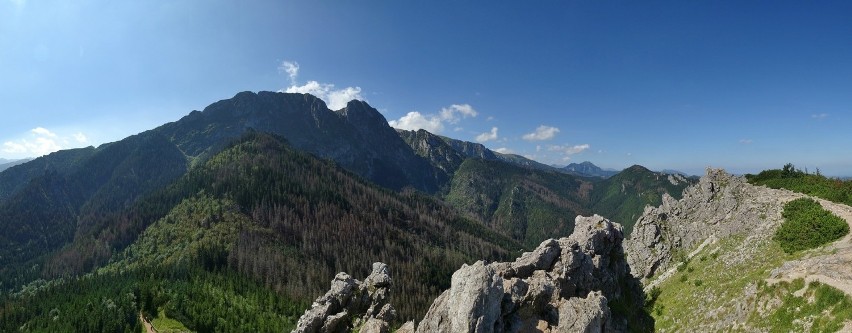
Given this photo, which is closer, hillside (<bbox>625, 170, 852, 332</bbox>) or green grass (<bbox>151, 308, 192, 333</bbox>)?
hillside (<bbox>625, 170, 852, 332</bbox>)

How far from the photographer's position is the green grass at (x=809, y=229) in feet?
149

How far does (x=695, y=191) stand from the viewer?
265ft

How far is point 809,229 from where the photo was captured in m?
47.2

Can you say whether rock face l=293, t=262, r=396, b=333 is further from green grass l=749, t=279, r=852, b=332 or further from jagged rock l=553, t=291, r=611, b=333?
green grass l=749, t=279, r=852, b=332

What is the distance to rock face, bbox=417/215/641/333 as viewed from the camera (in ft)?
98.7

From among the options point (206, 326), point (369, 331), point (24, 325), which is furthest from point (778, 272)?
point (24, 325)

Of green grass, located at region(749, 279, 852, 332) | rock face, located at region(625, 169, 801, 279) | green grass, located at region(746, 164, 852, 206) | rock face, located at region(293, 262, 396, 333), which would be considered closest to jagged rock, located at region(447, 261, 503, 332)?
rock face, located at region(293, 262, 396, 333)

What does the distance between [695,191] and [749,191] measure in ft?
41.2

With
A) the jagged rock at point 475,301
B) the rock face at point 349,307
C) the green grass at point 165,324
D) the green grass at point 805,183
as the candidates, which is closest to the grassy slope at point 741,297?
the green grass at point 805,183

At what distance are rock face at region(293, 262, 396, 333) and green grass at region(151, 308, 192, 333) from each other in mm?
112240

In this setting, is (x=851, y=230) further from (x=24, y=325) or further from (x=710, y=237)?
(x=24, y=325)

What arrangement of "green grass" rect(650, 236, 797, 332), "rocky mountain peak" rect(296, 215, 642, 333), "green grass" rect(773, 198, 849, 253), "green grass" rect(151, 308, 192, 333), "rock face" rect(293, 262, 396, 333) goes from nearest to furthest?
"rocky mountain peak" rect(296, 215, 642, 333) → "green grass" rect(650, 236, 797, 332) → "green grass" rect(773, 198, 849, 253) → "rock face" rect(293, 262, 396, 333) → "green grass" rect(151, 308, 192, 333)

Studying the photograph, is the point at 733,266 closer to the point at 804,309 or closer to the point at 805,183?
the point at 804,309

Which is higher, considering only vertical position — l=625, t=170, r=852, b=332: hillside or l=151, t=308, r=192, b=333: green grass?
l=625, t=170, r=852, b=332: hillside
